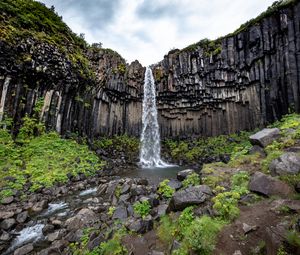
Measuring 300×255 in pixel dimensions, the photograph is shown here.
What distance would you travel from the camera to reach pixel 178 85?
1094 inches

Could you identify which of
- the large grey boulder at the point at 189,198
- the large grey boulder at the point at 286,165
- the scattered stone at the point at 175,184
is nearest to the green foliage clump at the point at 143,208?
the large grey boulder at the point at 189,198

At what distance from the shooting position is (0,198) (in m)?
9.78

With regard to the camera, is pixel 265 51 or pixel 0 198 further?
pixel 265 51

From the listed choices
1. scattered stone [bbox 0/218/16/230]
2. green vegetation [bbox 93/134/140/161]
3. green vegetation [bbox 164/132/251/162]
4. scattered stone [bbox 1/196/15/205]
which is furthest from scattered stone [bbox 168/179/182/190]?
green vegetation [bbox 93/134/140/161]

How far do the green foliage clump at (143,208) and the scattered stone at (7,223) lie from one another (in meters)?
4.81

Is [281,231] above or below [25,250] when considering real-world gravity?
above

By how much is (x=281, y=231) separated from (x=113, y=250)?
12.2 feet

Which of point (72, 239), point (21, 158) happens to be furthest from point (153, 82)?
point (72, 239)

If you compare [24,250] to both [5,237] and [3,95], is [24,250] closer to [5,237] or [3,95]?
[5,237]

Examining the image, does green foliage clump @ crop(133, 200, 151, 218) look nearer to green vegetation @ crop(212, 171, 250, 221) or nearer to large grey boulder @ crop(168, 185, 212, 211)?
large grey boulder @ crop(168, 185, 212, 211)

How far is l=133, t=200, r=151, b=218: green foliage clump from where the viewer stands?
257 inches

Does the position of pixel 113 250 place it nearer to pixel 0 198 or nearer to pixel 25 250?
pixel 25 250

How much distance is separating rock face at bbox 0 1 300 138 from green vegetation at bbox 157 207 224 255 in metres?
15.7

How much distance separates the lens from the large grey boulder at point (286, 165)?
5992 millimetres
